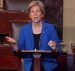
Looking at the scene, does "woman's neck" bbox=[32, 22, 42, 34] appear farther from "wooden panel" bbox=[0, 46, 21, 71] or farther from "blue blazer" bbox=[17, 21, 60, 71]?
"wooden panel" bbox=[0, 46, 21, 71]

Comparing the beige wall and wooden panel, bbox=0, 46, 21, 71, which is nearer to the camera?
wooden panel, bbox=0, 46, 21, 71

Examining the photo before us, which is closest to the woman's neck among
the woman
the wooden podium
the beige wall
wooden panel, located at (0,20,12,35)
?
the woman

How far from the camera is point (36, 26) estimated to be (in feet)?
9.49

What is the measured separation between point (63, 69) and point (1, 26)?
1.14m

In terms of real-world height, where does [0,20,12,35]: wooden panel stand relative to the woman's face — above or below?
below

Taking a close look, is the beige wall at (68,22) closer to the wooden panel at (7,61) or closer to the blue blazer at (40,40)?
the wooden panel at (7,61)

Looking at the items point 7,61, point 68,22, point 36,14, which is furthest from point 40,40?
point 68,22

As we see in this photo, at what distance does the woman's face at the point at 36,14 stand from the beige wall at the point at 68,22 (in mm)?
1732

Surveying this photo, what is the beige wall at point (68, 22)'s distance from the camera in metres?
4.50

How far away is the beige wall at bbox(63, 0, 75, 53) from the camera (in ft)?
14.8

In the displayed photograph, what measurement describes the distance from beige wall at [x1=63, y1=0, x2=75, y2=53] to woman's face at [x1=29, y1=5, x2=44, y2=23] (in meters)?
1.73

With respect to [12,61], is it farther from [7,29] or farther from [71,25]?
[71,25]

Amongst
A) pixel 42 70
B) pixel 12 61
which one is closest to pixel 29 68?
pixel 42 70

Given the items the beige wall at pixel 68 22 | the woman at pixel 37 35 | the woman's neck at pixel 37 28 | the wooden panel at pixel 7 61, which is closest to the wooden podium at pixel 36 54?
the woman at pixel 37 35
